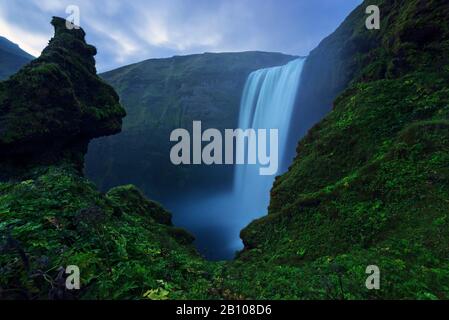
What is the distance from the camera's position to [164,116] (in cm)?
6241

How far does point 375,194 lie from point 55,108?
49.5 feet

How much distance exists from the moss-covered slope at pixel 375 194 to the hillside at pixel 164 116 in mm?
44243

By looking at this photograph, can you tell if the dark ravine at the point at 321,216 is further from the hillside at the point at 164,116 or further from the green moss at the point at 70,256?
the hillside at the point at 164,116

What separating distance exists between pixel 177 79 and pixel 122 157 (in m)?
23.9

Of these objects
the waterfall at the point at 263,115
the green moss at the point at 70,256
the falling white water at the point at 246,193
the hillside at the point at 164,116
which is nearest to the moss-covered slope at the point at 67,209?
the green moss at the point at 70,256

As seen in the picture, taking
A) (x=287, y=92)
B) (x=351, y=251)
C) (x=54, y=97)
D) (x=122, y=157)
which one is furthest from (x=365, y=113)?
(x=122, y=157)

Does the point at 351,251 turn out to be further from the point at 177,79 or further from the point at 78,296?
the point at 177,79

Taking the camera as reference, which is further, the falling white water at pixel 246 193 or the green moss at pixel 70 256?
the falling white water at pixel 246 193

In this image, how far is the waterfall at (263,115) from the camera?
40.8m

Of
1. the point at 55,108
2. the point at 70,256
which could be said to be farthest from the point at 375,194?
the point at 55,108

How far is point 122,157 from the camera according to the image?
2350 inches

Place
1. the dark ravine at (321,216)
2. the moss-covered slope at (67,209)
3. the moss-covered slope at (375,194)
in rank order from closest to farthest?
1. the moss-covered slope at (67,209)
2. the dark ravine at (321,216)
3. the moss-covered slope at (375,194)

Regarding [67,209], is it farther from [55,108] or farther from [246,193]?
[246,193]

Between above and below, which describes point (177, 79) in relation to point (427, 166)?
above
